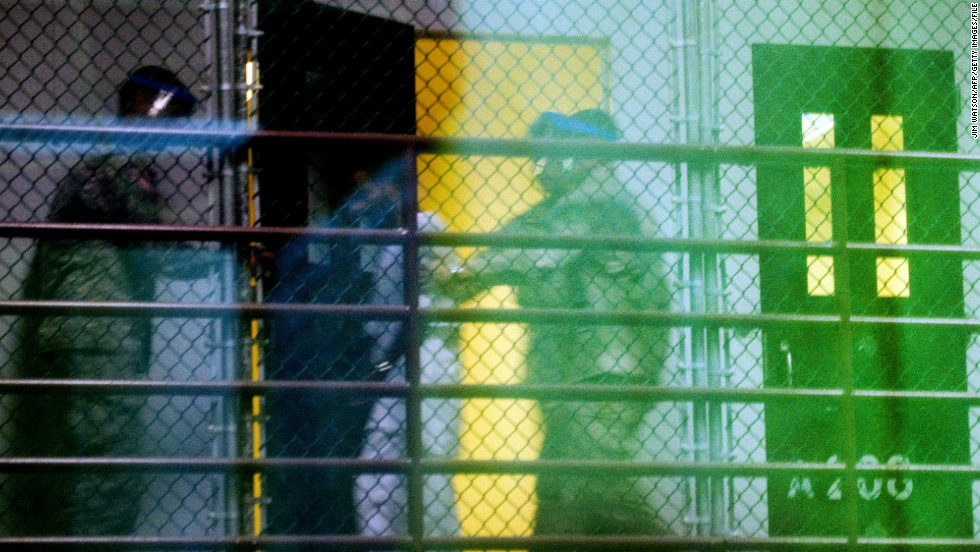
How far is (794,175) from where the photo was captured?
4250mm

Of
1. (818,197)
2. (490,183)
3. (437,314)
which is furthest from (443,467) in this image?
(818,197)

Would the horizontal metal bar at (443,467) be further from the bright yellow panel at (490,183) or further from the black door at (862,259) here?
the black door at (862,259)

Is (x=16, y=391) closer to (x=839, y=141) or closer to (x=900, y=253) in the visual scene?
(x=900, y=253)

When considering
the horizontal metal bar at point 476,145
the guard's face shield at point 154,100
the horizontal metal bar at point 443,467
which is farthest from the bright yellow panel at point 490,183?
the guard's face shield at point 154,100

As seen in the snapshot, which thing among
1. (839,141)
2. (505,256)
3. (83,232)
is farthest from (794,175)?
(83,232)

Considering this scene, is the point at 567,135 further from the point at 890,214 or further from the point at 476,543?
the point at 890,214

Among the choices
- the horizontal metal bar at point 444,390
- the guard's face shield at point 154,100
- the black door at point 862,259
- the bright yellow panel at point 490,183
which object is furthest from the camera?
the black door at point 862,259

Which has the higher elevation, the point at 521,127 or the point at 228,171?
the point at 521,127

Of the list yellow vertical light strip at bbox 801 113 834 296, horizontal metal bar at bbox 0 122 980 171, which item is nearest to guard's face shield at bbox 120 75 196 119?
horizontal metal bar at bbox 0 122 980 171

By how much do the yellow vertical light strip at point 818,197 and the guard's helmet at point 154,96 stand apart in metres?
3.00

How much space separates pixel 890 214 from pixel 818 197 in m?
0.43

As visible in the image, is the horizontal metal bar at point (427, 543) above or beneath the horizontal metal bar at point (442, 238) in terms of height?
beneath

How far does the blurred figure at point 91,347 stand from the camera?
299 centimetres

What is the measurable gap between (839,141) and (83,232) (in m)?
3.63
